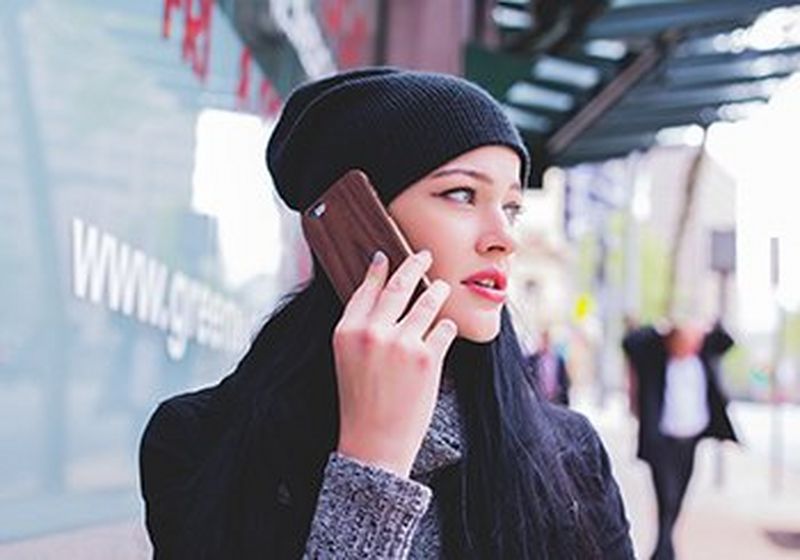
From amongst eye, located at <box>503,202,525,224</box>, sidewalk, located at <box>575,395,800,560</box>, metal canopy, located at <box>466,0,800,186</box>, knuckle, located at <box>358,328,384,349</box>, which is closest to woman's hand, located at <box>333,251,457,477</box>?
knuckle, located at <box>358,328,384,349</box>

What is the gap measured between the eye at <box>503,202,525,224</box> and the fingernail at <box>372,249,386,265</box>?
0.20 metres

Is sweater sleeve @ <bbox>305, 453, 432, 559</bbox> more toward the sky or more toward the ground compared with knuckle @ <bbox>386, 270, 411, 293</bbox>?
more toward the ground

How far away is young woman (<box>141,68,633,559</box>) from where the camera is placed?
1.45 meters

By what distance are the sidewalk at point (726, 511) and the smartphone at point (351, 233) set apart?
439cm

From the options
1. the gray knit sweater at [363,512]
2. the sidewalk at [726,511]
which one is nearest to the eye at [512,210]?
the gray knit sweater at [363,512]

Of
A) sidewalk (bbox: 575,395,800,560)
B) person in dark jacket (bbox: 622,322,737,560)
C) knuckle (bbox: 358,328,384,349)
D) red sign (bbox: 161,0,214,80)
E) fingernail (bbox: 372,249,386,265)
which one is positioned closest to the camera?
knuckle (bbox: 358,328,384,349)

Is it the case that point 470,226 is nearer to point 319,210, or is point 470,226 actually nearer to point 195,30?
point 319,210

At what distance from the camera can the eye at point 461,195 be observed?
5.46ft

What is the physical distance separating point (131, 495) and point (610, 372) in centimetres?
4760

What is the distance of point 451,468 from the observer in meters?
1.68

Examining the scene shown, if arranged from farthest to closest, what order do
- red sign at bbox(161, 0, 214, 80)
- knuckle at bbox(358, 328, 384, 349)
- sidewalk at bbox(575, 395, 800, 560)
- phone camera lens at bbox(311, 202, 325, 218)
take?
sidewalk at bbox(575, 395, 800, 560) → red sign at bbox(161, 0, 214, 80) → phone camera lens at bbox(311, 202, 325, 218) → knuckle at bbox(358, 328, 384, 349)

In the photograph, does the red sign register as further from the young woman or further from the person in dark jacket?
the person in dark jacket

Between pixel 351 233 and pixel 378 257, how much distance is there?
0.24ft

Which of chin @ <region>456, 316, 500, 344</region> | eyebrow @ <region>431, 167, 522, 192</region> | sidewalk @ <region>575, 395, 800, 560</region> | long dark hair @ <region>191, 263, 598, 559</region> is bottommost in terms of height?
sidewalk @ <region>575, 395, 800, 560</region>
